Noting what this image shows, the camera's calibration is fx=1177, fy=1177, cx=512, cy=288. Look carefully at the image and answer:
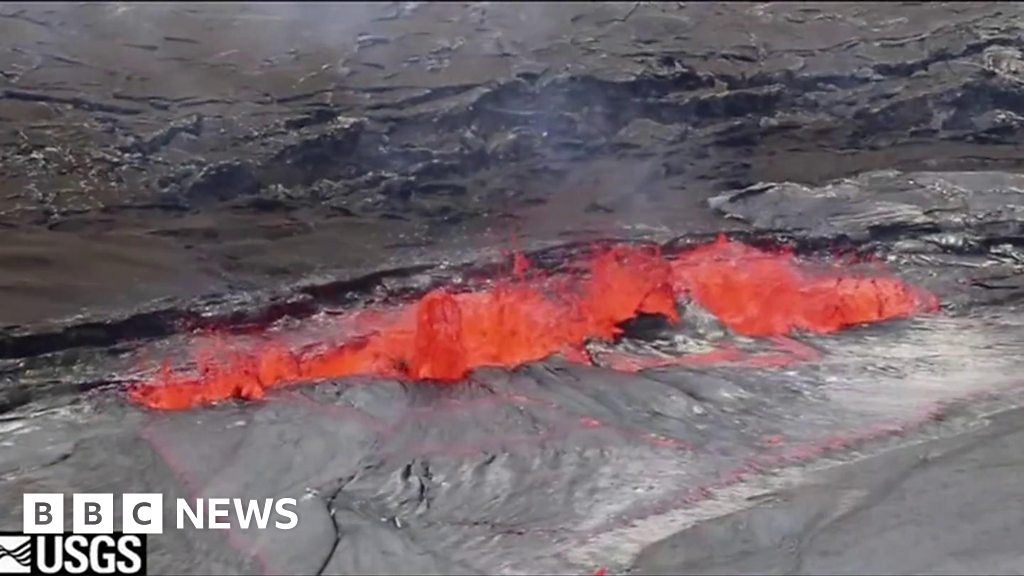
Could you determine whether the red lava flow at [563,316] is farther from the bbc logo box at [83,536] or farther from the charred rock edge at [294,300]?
the bbc logo box at [83,536]

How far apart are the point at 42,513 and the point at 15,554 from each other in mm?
174

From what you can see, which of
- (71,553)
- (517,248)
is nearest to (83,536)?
(71,553)

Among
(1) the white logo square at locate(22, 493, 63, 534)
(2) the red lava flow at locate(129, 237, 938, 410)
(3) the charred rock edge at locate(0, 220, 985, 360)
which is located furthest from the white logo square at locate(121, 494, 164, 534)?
(3) the charred rock edge at locate(0, 220, 985, 360)

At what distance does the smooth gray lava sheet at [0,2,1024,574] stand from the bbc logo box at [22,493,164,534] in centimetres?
6

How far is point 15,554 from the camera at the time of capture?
11.0 ft

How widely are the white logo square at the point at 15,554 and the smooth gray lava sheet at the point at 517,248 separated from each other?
26cm

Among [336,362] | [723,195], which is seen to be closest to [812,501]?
[336,362]

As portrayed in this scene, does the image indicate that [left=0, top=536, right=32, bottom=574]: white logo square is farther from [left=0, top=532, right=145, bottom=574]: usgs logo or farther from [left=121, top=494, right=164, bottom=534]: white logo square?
[left=121, top=494, right=164, bottom=534]: white logo square

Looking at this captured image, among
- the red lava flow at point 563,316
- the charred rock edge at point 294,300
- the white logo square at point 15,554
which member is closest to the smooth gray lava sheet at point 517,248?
the charred rock edge at point 294,300

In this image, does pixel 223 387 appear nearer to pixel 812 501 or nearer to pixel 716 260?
pixel 812 501

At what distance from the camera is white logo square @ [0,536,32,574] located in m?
3.32

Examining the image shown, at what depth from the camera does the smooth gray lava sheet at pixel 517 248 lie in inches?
137

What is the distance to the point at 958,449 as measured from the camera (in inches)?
148

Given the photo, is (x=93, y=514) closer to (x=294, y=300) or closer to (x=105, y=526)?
(x=105, y=526)
